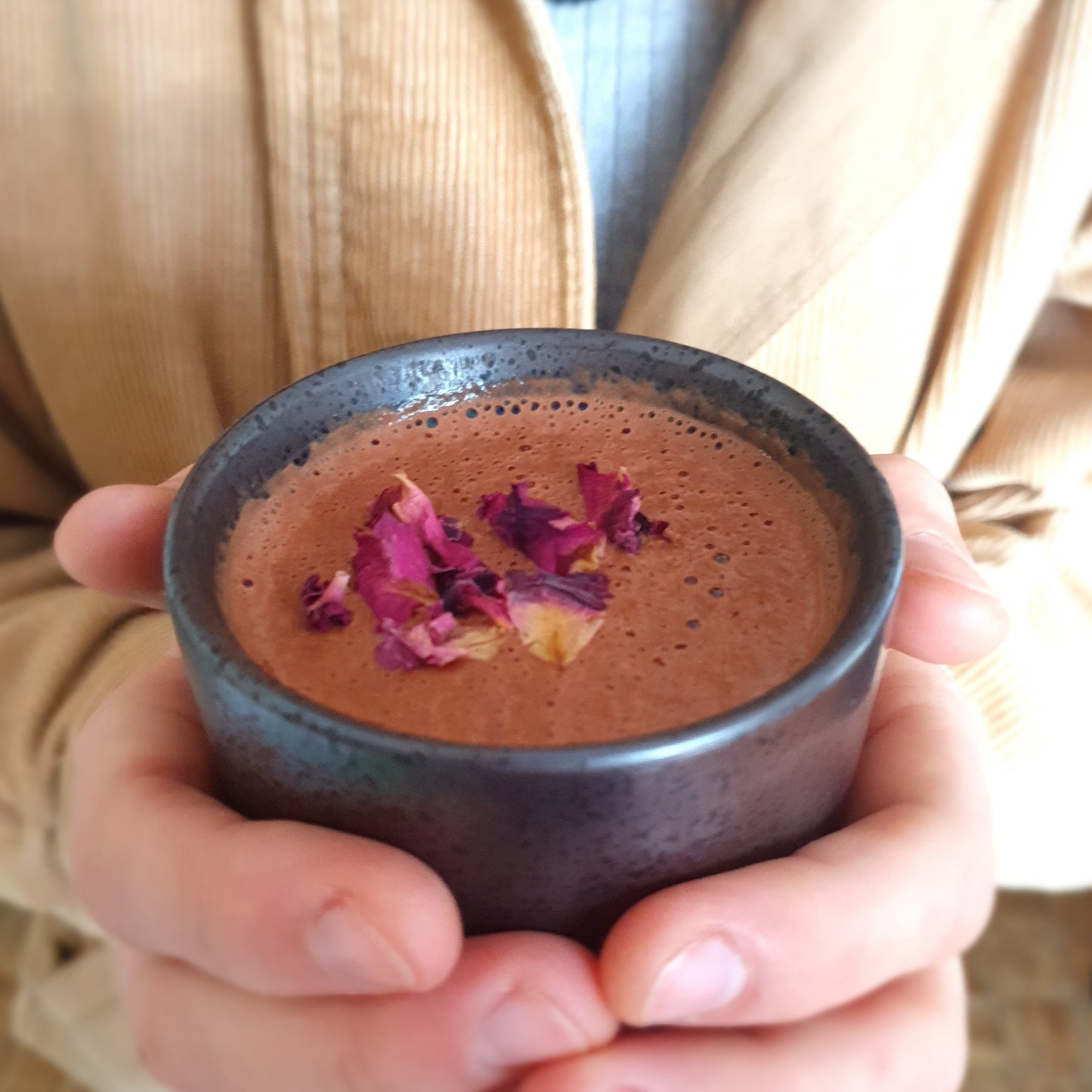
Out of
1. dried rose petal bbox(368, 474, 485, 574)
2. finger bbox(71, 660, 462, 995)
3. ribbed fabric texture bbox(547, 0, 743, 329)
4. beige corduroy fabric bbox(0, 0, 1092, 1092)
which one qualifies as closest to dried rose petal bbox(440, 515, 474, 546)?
dried rose petal bbox(368, 474, 485, 574)

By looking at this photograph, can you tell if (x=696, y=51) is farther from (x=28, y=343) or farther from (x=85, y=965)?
(x=85, y=965)

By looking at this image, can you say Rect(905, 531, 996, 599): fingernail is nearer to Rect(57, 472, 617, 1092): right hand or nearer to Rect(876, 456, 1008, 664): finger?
Rect(876, 456, 1008, 664): finger

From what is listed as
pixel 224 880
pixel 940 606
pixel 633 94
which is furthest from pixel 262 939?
pixel 633 94

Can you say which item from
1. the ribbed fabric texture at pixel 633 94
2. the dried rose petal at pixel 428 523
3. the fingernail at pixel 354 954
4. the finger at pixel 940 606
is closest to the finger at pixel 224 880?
the fingernail at pixel 354 954

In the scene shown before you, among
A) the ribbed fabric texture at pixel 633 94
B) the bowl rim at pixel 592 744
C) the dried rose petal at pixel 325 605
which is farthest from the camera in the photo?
the ribbed fabric texture at pixel 633 94

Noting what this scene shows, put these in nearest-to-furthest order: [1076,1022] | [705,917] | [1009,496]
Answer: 1. [705,917]
2. [1009,496]
3. [1076,1022]

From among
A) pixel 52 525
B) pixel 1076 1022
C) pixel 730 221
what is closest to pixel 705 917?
pixel 730 221

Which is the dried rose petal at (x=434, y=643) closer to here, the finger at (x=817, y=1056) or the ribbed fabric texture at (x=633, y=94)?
the finger at (x=817, y=1056)
